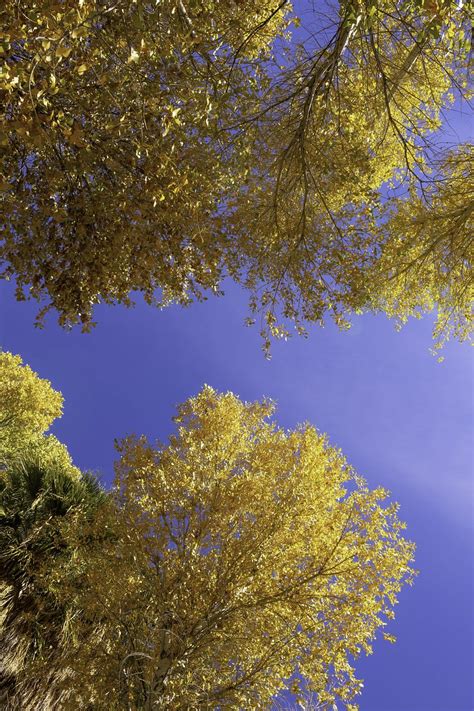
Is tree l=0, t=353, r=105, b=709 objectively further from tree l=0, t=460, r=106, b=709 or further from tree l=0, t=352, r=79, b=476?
tree l=0, t=352, r=79, b=476

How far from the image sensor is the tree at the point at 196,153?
134 inches

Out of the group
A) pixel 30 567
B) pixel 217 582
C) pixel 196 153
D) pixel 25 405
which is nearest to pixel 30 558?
pixel 30 567

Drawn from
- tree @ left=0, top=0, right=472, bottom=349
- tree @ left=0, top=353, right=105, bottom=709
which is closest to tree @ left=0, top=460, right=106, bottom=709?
tree @ left=0, top=353, right=105, bottom=709

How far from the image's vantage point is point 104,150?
4004 mm

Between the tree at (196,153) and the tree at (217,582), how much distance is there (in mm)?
2809

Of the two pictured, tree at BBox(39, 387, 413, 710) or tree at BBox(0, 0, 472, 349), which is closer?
tree at BBox(0, 0, 472, 349)

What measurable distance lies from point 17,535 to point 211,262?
5.58 metres

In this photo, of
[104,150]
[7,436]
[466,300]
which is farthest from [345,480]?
[7,436]

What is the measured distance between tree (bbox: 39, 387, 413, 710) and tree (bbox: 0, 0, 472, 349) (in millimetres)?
2809

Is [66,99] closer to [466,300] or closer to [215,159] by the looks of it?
[215,159]

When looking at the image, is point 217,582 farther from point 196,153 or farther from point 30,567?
point 196,153

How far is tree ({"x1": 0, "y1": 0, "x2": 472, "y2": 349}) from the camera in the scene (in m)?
3.39

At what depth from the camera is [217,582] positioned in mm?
5801

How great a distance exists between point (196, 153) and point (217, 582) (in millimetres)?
5117
